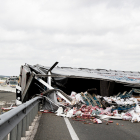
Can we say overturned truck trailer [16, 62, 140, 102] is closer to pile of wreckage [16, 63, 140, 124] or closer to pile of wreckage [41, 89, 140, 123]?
pile of wreckage [16, 63, 140, 124]

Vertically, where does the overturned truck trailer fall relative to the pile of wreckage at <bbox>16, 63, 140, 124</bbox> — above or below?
above

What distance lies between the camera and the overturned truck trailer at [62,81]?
12.0 meters

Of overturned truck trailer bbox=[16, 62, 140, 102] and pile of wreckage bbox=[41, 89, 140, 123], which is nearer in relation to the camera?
pile of wreckage bbox=[41, 89, 140, 123]

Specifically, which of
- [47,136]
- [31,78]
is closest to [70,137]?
[47,136]

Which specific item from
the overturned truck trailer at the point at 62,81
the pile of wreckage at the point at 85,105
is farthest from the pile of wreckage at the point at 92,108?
the overturned truck trailer at the point at 62,81

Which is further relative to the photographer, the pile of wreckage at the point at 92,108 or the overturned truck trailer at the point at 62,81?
the overturned truck trailer at the point at 62,81

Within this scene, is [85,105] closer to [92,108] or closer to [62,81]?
[92,108]

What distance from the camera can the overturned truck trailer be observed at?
12040mm

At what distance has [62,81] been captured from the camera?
46.7 ft

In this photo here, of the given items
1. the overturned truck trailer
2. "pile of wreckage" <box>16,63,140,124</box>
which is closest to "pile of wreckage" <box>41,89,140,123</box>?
"pile of wreckage" <box>16,63,140,124</box>

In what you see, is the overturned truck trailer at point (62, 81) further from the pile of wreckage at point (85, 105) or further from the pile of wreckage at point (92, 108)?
the pile of wreckage at point (92, 108)

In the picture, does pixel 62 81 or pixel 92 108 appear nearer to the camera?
pixel 92 108

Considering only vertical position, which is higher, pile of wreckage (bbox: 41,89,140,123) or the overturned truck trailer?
the overturned truck trailer

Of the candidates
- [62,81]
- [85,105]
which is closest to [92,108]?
[85,105]
